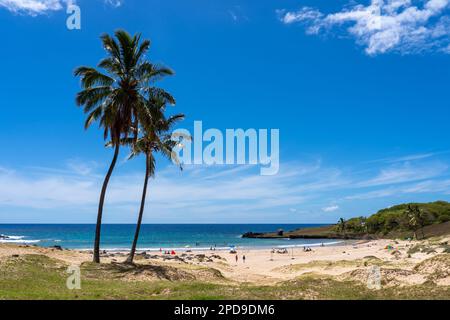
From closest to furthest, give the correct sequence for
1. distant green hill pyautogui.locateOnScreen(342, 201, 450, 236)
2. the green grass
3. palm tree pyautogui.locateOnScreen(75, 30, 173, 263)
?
the green grass → palm tree pyautogui.locateOnScreen(75, 30, 173, 263) → distant green hill pyautogui.locateOnScreen(342, 201, 450, 236)

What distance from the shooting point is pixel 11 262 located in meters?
24.4

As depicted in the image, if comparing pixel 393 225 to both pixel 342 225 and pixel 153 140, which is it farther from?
pixel 153 140

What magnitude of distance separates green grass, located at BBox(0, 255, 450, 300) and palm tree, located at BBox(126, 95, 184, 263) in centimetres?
770

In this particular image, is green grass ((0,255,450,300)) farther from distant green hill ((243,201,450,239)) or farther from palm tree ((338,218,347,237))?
palm tree ((338,218,347,237))

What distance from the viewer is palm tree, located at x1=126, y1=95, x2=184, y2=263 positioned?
91.8 feet

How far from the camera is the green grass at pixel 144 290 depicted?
16.2 m

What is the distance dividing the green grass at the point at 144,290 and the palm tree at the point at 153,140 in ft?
25.3

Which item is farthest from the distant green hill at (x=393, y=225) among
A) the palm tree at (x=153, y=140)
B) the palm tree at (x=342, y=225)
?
the palm tree at (x=153, y=140)

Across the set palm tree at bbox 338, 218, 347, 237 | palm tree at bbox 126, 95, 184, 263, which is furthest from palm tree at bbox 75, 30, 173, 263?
palm tree at bbox 338, 218, 347, 237

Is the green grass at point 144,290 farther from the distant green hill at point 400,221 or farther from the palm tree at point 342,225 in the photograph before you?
the palm tree at point 342,225

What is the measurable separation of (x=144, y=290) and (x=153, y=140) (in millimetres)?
14410

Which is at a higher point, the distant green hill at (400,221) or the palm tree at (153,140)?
the palm tree at (153,140)
